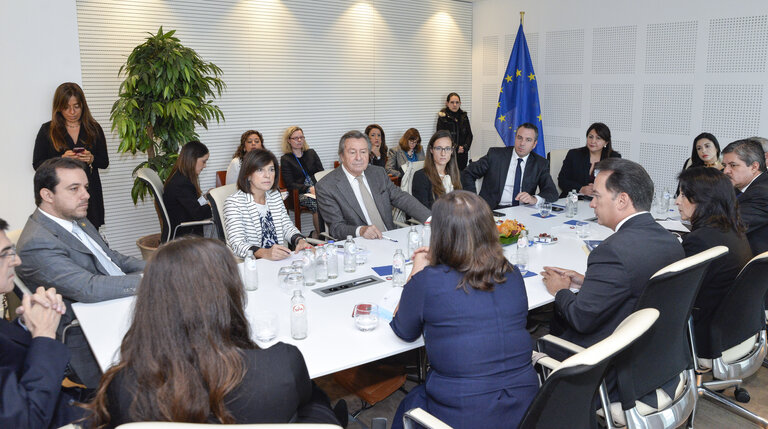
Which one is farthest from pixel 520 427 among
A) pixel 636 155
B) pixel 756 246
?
pixel 636 155

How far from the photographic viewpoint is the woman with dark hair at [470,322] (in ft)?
6.83

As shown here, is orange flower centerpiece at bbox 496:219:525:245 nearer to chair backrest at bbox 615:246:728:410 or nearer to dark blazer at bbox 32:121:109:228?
chair backrest at bbox 615:246:728:410

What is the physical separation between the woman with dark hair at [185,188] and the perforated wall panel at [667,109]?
211 inches

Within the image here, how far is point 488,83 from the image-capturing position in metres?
9.44

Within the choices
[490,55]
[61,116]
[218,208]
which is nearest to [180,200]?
[218,208]

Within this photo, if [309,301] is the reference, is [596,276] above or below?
above

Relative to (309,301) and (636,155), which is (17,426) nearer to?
(309,301)

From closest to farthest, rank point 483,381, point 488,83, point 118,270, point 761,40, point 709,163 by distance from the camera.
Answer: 1. point 483,381
2. point 118,270
3. point 709,163
4. point 761,40
5. point 488,83

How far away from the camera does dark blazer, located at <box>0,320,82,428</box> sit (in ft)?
5.91

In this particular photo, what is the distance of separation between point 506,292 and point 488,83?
7.76 metres

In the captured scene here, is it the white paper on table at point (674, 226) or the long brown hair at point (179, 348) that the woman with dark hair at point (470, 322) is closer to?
the long brown hair at point (179, 348)

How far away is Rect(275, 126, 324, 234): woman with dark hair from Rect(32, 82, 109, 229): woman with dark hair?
2.37 metres

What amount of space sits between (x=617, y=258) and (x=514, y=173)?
321cm

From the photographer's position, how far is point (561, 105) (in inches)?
327
